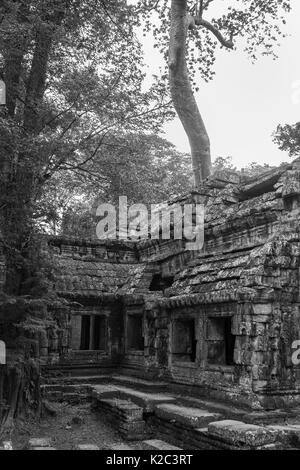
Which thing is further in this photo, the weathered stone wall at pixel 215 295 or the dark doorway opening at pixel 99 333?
Result: the dark doorway opening at pixel 99 333

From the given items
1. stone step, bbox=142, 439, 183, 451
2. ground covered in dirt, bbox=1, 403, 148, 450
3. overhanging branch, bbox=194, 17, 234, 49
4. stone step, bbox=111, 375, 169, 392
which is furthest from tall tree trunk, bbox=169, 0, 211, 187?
stone step, bbox=142, 439, 183, 451

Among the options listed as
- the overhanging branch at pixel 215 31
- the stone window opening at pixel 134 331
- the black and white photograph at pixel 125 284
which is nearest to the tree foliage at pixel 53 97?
the black and white photograph at pixel 125 284

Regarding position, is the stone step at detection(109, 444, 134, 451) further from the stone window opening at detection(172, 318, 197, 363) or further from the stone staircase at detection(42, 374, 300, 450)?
the stone window opening at detection(172, 318, 197, 363)

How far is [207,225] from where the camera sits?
36.2ft

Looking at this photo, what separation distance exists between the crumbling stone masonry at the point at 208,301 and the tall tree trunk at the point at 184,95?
5564mm

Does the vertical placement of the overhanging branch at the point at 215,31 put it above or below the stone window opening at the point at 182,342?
above

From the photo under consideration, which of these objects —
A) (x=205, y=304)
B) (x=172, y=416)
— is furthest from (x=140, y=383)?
(x=205, y=304)

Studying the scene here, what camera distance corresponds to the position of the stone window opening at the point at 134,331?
42.9 feet

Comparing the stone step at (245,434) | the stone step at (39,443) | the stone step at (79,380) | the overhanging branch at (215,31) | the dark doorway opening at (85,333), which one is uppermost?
the overhanging branch at (215,31)

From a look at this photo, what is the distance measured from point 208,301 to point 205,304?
0.25 metres

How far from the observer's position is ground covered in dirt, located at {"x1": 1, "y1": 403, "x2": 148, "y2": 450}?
812cm

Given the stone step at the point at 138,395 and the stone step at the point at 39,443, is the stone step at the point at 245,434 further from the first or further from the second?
the stone step at the point at 39,443

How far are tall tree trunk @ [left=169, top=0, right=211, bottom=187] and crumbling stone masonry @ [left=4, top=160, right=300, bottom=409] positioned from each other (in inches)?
219
